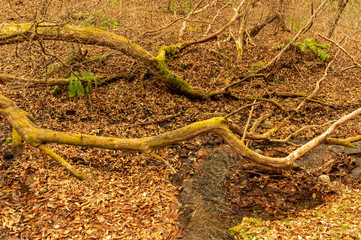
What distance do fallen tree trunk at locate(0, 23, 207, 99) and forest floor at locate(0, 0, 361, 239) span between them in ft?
1.69

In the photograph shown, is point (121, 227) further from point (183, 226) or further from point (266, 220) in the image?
point (266, 220)

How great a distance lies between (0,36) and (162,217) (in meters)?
5.85

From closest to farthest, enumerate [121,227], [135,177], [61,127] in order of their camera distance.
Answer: [121,227] < [135,177] < [61,127]

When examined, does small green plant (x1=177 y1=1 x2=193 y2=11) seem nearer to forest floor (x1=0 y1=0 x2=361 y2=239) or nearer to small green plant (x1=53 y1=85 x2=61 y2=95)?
forest floor (x1=0 y1=0 x2=361 y2=239)

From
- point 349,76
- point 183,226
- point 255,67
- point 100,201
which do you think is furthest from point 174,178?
point 349,76

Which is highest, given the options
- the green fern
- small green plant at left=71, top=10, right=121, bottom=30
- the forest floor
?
small green plant at left=71, top=10, right=121, bottom=30

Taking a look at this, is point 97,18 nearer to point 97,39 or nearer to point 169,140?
point 97,39

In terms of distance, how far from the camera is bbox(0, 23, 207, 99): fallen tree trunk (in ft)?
20.3

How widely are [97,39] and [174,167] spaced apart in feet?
14.0

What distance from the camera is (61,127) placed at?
732cm

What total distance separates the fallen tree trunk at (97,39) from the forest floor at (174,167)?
1.69ft

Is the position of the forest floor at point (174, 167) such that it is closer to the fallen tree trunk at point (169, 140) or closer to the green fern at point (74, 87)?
the green fern at point (74, 87)

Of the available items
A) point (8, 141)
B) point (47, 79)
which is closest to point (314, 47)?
point (47, 79)

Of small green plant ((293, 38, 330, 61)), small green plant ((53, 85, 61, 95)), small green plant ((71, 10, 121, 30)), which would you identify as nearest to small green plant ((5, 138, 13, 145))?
small green plant ((53, 85, 61, 95))
